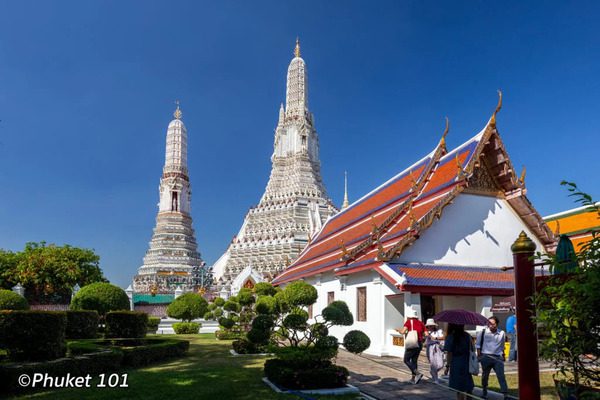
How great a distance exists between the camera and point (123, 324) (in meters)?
17.1

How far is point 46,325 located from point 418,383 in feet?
26.4

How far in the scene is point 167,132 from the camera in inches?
2458

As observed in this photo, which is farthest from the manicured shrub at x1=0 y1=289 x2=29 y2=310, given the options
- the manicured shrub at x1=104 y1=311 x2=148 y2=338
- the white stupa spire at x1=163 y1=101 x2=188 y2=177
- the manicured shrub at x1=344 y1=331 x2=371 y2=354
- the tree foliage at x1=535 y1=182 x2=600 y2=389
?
the white stupa spire at x1=163 y1=101 x2=188 y2=177

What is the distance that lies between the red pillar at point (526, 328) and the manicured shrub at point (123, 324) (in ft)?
48.8

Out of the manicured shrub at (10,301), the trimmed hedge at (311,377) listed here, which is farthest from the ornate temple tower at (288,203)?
the trimmed hedge at (311,377)

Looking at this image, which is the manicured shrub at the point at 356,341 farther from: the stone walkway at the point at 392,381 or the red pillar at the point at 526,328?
the red pillar at the point at 526,328

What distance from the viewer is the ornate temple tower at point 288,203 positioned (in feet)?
173

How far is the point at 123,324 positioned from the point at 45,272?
21.0 metres

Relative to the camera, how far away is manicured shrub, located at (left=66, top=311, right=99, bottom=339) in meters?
16.7

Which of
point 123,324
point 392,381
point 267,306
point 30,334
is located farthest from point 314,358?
point 123,324

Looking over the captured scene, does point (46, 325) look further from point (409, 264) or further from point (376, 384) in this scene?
point (409, 264)

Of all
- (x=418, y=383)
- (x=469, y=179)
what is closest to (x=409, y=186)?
(x=469, y=179)

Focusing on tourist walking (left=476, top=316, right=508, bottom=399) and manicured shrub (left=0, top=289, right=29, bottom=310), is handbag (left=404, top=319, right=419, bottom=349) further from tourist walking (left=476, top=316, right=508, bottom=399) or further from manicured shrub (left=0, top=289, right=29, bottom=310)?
manicured shrub (left=0, top=289, right=29, bottom=310)

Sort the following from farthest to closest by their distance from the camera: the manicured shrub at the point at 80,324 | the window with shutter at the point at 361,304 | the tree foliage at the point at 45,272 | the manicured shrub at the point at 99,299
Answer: the tree foliage at the point at 45,272 < the manicured shrub at the point at 99,299 < the manicured shrub at the point at 80,324 < the window with shutter at the point at 361,304
